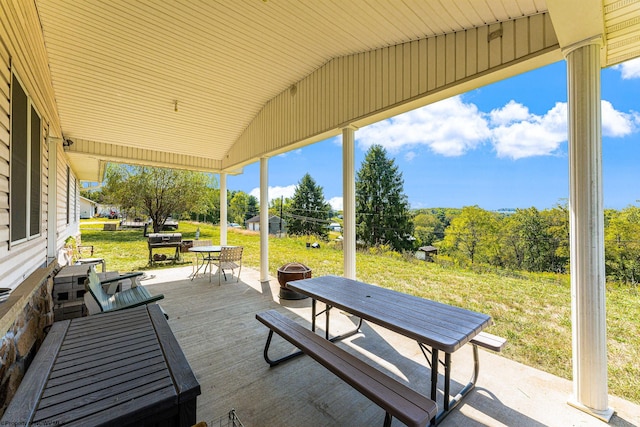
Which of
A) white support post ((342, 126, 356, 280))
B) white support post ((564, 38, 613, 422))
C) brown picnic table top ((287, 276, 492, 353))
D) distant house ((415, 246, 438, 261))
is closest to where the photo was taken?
brown picnic table top ((287, 276, 492, 353))

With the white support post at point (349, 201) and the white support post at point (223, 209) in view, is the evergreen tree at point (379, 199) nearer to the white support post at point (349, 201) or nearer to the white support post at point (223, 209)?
the white support post at point (223, 209)

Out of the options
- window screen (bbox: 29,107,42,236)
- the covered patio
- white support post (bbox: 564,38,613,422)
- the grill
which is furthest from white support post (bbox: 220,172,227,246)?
white support post (bbox: 564,38,613,422)

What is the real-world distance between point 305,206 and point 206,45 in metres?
21.3

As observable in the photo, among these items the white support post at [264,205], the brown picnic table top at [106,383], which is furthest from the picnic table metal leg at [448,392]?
the white support post at [264,205]

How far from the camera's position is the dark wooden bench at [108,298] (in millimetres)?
2607

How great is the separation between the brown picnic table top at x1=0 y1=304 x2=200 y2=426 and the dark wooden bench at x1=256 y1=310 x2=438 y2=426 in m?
0.90

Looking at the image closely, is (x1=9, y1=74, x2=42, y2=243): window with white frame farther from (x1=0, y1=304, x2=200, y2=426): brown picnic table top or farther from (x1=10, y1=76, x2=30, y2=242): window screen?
(x1=0, y1=304, x2=200, y2=426): brown picnic table top

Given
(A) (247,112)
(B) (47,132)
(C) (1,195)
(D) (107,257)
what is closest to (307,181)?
(D) (107,257)

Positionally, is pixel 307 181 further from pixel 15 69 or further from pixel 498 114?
pixel 15 69

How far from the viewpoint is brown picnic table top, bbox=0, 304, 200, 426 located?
41.4 inches

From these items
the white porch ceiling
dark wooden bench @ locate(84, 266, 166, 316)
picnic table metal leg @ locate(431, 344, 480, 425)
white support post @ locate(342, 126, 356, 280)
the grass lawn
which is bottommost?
the grass lawn

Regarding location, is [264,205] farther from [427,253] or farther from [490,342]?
[427,253]

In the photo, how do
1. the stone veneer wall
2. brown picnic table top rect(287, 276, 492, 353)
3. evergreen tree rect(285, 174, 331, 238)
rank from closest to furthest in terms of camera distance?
the stone veneer wall → brown picnic table top rect(287, 276, 492, 353) → evergreen tree rect(285, 174, 331, 238)

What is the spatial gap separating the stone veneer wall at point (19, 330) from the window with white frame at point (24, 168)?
405 millimetres
